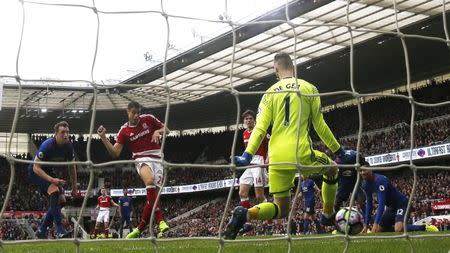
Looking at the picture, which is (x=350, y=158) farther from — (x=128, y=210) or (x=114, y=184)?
(x=114, y=184)

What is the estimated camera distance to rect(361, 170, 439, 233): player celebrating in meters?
8.06

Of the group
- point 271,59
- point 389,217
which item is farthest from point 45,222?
point 271,59

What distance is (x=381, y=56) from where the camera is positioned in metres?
27.0

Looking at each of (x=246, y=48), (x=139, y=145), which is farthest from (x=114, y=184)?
(x=139, y=145)

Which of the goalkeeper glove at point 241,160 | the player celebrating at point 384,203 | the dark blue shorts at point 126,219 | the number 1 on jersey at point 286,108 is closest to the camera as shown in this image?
the goalkeeper glove at point 241,160

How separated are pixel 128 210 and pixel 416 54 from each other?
1717cm

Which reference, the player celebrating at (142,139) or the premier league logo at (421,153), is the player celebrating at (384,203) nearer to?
the player celebrating at (142,139)

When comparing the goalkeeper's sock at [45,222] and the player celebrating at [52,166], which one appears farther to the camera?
the goalkeeper's sock at [45,222]

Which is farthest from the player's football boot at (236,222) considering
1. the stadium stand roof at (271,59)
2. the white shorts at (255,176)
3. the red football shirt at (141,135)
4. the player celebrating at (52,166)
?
the stadium stand roof at (271,59)

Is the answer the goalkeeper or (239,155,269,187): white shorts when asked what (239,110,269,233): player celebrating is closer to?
(239,155,269,187): white shorts

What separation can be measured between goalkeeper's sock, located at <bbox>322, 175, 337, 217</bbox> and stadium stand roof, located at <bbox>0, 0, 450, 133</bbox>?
39.4 feet

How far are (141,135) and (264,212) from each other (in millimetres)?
3294

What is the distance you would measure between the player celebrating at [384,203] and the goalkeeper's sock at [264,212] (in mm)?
3141

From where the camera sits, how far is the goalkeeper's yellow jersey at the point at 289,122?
4.90 meters
